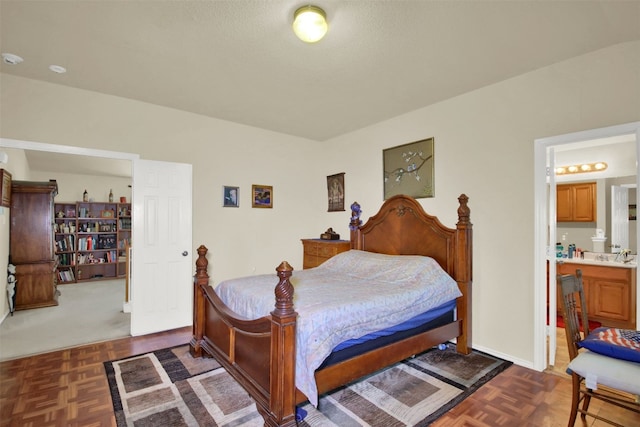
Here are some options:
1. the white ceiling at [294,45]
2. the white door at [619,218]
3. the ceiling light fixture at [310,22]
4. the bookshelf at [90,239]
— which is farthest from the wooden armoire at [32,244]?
the white door at [619,218]

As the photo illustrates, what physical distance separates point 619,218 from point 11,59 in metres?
6.87

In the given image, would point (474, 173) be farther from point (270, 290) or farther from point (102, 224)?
point (102, 224)

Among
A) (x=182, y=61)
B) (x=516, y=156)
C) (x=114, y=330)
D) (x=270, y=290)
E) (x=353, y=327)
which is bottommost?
(x=114, y=330)

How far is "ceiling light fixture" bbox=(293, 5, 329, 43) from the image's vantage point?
201 centimetres

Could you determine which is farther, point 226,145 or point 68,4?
point 226,145

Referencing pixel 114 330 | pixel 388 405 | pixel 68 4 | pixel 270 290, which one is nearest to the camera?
pixel 68 4

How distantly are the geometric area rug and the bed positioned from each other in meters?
0.19

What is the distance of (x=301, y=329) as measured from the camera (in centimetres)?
194

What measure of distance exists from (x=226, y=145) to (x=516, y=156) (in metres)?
3.54

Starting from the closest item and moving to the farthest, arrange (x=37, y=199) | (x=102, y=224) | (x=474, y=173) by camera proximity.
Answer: (x=474, y=173) < (x=37, y=199) < (x=102, y=224)

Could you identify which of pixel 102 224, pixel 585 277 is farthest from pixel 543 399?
pixel 102 224

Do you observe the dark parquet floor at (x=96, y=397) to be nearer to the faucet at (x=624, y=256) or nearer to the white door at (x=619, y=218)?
the faucet at (x=624, y=256)

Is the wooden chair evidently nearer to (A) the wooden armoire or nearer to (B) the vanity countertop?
(B) the vanity countertop

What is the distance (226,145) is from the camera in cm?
441
